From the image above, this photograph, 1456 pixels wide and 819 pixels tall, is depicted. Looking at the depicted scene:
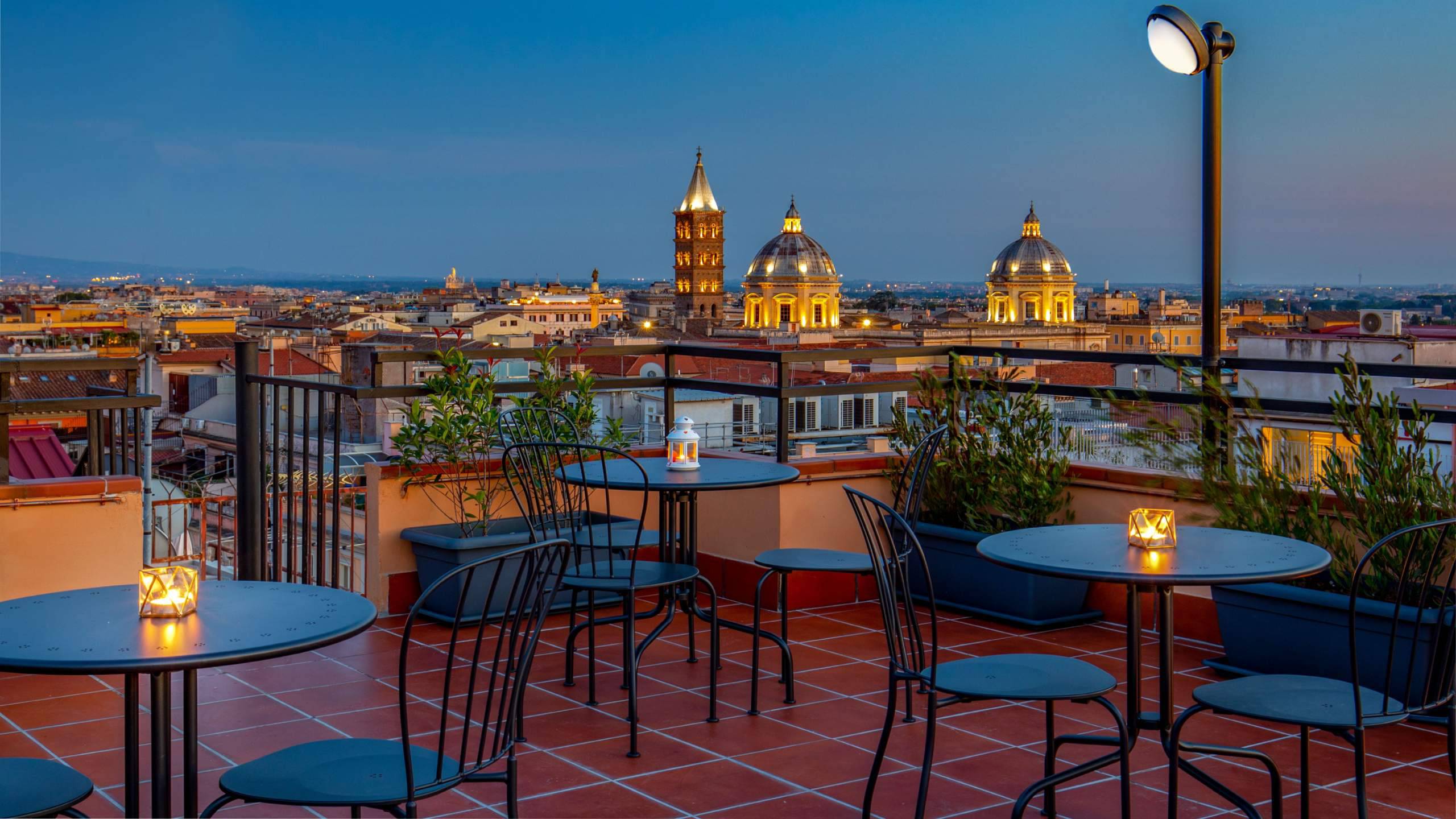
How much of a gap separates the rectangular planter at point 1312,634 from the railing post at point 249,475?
3.13 meters

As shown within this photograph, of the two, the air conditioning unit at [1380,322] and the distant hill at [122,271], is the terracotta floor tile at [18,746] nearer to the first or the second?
the air conditioning unit at [1380,322]

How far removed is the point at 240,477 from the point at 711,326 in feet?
294

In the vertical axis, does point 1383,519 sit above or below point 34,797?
above

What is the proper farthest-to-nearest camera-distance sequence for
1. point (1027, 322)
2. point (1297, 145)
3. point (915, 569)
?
point (1027, 322) → point (1297, 145) → point (915, 569)

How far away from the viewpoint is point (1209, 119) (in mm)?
4352

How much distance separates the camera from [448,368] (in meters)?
4.76

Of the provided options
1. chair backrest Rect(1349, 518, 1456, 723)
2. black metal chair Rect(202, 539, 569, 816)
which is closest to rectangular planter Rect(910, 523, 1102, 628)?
chair backrest Rect(1349, 518, 1456, 723)

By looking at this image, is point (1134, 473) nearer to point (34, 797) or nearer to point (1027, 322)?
point (34, 797)

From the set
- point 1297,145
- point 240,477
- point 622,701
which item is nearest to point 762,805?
point 622,701

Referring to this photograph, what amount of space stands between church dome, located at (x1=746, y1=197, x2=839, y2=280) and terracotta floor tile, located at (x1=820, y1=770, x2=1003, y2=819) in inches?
3360

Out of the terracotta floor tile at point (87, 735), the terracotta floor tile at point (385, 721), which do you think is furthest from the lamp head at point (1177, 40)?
the terracotta floor tile at point (87, 735)

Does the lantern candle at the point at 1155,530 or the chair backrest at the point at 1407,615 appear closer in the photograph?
the lantern candle at the point at 1155,530

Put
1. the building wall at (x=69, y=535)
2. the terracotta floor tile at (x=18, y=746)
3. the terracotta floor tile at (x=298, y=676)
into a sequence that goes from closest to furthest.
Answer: the terracotta floor tile at (x=18, y=746) < the terracotta floor tile at (x=298, y=676) < the building wall at (x=69, y=535)

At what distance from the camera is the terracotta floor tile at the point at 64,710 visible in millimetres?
3518
